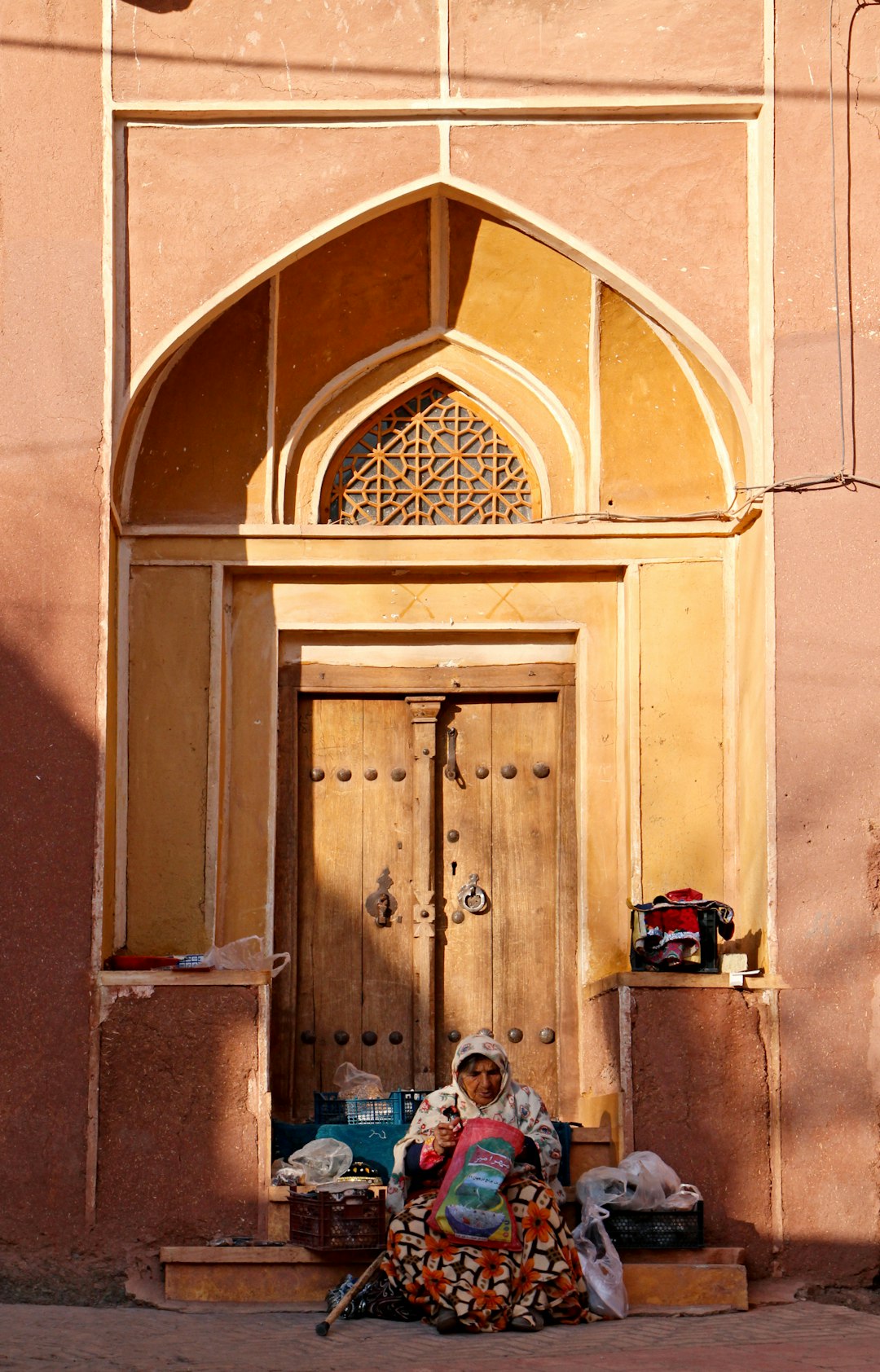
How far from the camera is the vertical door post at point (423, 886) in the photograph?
833 centimetres

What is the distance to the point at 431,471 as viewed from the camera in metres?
8.70

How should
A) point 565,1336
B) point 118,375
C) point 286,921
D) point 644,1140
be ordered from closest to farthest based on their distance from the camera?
A: point 565,1336, point 644,1140, point 118,375, point 286,921

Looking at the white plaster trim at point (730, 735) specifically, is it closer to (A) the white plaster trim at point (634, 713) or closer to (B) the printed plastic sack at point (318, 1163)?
(A) the white plaster trim at point (634, 713)

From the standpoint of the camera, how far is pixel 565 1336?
6254 millimetres

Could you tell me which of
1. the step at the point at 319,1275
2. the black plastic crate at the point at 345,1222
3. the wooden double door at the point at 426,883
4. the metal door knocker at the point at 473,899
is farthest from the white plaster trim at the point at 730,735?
the black plastic crate at the point at 345,1222

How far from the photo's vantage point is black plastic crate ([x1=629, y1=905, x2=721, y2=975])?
24.8 ft

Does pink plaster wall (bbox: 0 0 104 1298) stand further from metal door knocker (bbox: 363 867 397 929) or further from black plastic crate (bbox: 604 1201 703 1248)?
black plastic crate (bbox: 604 1201 703 1248)

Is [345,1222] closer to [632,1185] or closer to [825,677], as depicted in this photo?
[632,1185]

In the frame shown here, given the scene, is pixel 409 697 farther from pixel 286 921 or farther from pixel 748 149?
pixel 748 149

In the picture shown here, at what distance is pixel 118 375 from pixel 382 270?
4.58 feet

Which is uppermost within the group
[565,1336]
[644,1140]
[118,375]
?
[118,375]

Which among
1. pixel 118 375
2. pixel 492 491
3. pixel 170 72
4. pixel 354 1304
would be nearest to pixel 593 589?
pixel 492 491

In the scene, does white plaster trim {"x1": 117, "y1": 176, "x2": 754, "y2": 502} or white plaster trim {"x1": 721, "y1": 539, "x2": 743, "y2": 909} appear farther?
white plaster trim {"x1": 721, "y1": 539, "x2": 743, "y2": 909}

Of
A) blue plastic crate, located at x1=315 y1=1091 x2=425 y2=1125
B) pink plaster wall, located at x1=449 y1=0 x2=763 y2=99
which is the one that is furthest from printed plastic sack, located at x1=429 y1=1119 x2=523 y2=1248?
pink plaster wall, located at x1=449 y1=0 x2=763 y2=99
